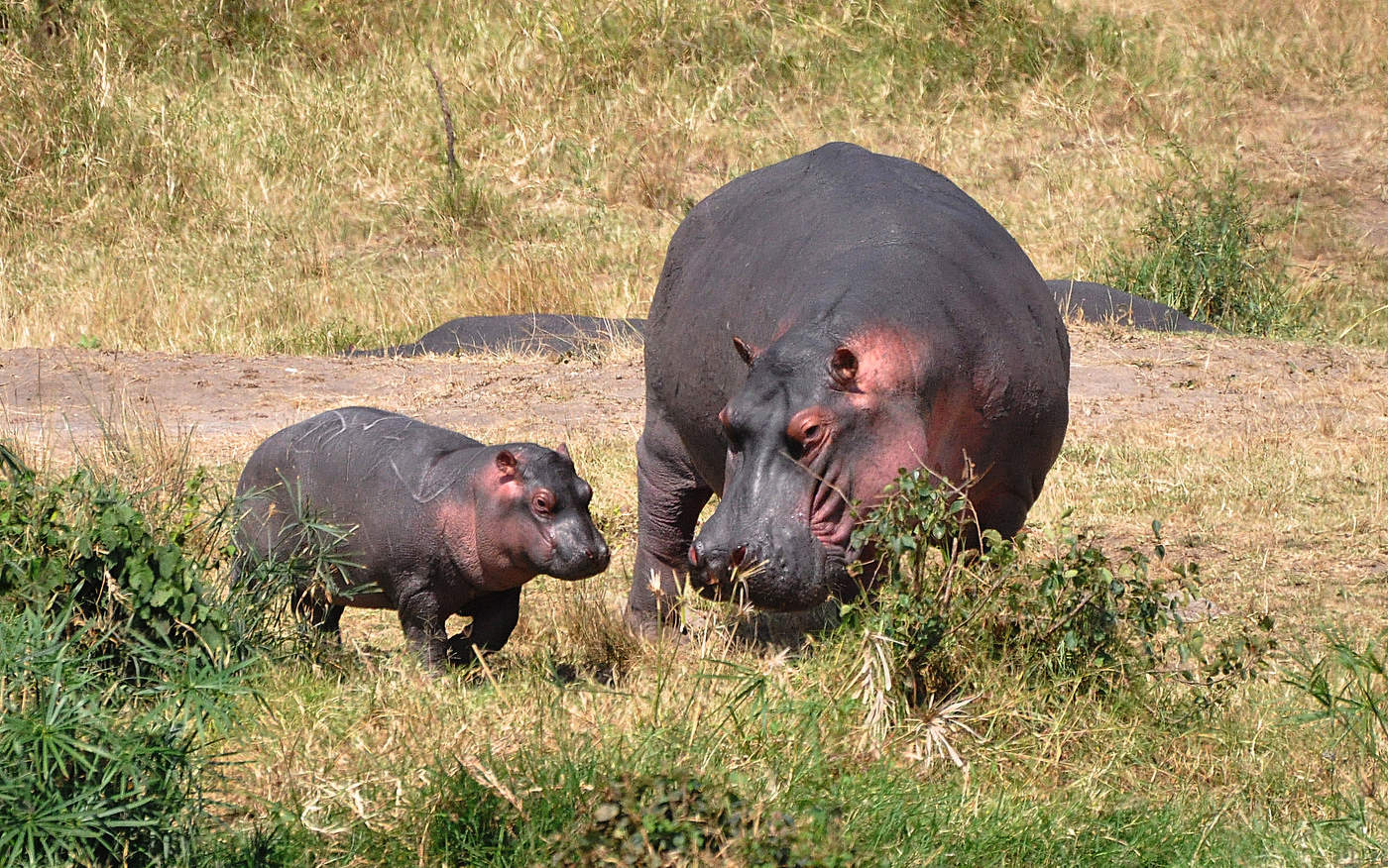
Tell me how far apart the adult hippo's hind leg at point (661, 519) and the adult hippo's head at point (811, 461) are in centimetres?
183

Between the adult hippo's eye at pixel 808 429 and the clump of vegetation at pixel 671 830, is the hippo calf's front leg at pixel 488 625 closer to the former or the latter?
the adult hippo's eye at pixel 808 429

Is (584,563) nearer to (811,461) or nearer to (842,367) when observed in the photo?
(811,461)

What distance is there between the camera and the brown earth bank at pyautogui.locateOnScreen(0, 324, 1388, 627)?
22.6 ft

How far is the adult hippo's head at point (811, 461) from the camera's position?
13.1 ft

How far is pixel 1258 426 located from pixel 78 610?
22.6ft

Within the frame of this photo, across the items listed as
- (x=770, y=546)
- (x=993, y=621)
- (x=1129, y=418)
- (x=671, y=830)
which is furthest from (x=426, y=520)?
(x=1129, y=418)

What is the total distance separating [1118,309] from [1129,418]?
286cm

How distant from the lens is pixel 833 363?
13.2 ft

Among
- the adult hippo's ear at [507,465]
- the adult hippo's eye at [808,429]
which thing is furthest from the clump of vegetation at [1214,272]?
the adult hippo's eye at [808,429]

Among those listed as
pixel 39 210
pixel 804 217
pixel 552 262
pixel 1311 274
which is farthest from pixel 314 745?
pixel 39 210

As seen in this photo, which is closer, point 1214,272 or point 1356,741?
point 1356,741

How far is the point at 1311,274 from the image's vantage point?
14688mm

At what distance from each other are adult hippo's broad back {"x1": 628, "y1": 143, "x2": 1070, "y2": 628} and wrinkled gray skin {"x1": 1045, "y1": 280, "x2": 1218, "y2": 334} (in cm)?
654

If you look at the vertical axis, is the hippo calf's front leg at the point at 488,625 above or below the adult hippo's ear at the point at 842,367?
below
